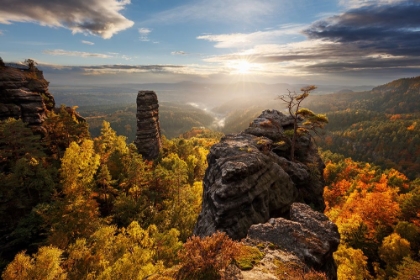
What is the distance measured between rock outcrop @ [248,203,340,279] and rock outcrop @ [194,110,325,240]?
11.5 ft

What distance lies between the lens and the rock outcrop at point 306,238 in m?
13.6

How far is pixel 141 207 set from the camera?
4122 centimetres

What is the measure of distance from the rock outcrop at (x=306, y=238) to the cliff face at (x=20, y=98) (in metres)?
53.9

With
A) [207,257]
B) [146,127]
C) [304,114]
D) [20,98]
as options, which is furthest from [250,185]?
[146,127]

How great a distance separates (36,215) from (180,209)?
916 inches

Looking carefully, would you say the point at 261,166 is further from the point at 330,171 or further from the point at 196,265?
the point at 330,171

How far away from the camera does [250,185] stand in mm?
20203

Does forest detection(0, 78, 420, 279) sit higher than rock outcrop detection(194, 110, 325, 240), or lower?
lower

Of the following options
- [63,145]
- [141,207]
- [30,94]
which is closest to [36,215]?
[141,207]

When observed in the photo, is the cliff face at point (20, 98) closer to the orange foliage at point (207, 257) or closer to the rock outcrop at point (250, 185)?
the rock outcrop at point (250, 185)

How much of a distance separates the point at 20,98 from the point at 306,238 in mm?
59615

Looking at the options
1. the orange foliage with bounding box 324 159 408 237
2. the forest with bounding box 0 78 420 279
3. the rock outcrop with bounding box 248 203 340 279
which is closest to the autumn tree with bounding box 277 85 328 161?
the rock outcrop with bounding box 248 203 340 279

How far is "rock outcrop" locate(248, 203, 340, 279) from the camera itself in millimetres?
13617

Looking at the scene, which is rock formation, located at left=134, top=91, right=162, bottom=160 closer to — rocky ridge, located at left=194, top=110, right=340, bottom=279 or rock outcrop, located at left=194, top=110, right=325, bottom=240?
rocky ridge, located at left=194, top=110, right=340, bottom=279
